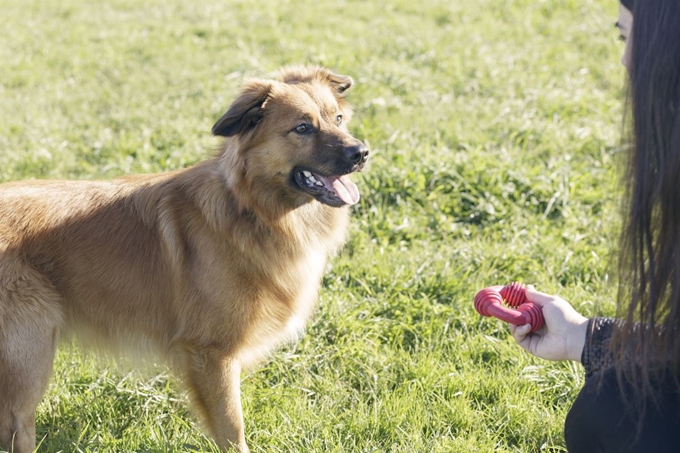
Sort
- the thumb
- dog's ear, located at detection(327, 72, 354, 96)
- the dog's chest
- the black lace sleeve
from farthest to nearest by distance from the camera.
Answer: dog's ear, located at detection(327, 72, 354, 96)
the dog's chest
the thumb
the black lace sleeve

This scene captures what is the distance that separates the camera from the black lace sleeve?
2.31m

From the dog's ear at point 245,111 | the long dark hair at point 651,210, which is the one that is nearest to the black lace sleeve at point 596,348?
the long dark hair at point 651,210

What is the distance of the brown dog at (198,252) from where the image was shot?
3.10m

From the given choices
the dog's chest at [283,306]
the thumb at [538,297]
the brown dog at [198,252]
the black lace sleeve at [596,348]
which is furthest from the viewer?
the dog's chest at [283,306]

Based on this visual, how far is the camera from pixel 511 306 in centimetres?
274

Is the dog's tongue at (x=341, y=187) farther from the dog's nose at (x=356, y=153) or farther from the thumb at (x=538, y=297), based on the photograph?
the thumb at (x=538, y=297)

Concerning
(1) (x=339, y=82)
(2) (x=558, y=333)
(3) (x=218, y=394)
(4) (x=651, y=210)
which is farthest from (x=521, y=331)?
(1) (x=339, y=82)

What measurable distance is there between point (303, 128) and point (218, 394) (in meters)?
1.26

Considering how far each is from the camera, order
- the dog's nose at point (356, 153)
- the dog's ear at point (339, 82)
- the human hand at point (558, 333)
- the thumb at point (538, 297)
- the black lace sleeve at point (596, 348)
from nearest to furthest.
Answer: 1. the black lace sleeve at point (596, 348)
2. the human hand at point (558, 333)
3. the thumb at point (538, 297)
4. the dog's nose at point (356, 153)
5. the dog's ear at point (339, 82)

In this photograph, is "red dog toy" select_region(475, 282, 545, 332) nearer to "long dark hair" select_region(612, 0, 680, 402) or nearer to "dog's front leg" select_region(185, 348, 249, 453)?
"long dark hair" select_region(612, 0, 680, 402)

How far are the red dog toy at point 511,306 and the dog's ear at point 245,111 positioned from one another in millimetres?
1319

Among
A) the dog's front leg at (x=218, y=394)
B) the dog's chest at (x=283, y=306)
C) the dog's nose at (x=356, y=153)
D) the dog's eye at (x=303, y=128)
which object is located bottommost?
the dog's front leg at (x=218, y=394)

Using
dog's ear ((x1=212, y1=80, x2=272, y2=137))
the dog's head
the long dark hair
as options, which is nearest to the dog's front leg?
the dog's head

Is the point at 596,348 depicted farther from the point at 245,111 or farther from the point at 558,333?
the point at 245,111
